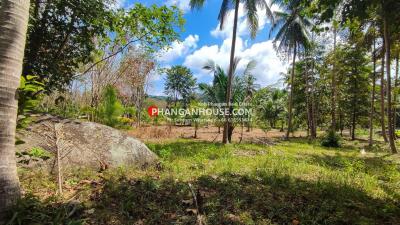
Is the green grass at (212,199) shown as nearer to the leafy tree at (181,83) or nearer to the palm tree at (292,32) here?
the palm tree at (292,32)

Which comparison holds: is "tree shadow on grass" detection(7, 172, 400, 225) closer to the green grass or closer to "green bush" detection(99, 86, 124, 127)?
the green grass

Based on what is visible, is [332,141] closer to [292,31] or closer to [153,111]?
[292,31]

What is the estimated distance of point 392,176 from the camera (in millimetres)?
5879

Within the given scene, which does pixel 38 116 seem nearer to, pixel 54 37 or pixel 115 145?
pixel 115 145

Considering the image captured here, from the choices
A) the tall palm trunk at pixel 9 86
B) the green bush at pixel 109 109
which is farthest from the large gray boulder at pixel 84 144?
the green bush at pixel 109 109

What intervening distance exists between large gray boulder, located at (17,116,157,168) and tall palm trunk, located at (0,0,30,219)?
1.20 metres

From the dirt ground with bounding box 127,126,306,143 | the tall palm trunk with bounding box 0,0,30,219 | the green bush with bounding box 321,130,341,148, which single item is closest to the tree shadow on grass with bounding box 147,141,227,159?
the dirt ground with bounding box 127,126,306,143

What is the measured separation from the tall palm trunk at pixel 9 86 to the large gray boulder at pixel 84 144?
3.94 feet

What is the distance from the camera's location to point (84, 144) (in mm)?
4645

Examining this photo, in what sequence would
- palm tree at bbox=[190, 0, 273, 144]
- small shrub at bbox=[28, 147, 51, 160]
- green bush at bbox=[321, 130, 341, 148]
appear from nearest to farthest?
small shrub at bbox=[28, 147, 51, 160] → palm tree at bbox=[190, 0, 273, 144] → green bush at bbox=[321, 130, 341, 148]

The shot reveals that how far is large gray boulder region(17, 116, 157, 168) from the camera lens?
398 cm

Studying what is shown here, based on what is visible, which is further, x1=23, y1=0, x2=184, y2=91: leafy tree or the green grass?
x1=23, y1=0, x2=184, y2=91: leafy tree

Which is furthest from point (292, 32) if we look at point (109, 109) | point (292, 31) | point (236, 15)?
point (109, 109)

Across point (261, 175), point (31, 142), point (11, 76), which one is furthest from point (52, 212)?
point (261, 175)
